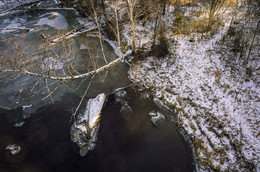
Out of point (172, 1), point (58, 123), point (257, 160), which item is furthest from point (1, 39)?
point (257, 160)

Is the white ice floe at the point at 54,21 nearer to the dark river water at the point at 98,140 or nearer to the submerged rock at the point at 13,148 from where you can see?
the dark river water at the point at 98,140

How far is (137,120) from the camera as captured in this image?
346 inches

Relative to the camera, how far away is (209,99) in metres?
8.70

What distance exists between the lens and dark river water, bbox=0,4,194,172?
7.23m

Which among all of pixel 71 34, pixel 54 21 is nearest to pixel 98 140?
pixel 71 34

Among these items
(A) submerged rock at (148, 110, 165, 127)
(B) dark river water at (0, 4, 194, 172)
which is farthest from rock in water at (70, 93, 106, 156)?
(A) submerged rock at (148, 110, 165, 127)

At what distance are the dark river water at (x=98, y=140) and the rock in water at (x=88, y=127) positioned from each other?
25cm

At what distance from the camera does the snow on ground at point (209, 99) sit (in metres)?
6.86

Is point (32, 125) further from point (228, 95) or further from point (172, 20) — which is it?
point (172, 20)

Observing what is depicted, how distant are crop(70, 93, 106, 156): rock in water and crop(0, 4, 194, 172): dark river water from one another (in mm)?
249

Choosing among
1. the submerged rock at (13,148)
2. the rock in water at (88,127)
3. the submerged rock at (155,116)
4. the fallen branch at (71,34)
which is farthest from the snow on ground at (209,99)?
the submerged rock at (13,148)

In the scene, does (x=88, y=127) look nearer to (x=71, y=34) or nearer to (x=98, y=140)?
(x=98, y=140)

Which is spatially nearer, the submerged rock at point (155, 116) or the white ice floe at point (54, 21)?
the submerged rock at point (155, 116)

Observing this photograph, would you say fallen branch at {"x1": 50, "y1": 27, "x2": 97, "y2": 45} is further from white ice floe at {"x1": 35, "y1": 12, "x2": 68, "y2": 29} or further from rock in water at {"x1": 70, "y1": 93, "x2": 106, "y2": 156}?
rock in water at {"x1": 70, "y1": 93, "x2": 106, "y2": 156}
